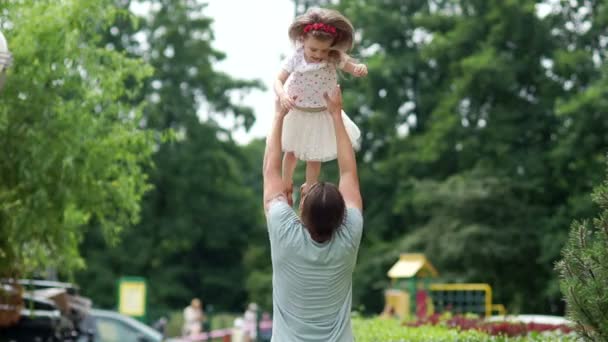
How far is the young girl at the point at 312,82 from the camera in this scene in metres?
6.19

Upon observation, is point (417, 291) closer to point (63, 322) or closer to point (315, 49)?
point (63, 322)

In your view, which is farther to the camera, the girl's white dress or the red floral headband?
the girl's white dress

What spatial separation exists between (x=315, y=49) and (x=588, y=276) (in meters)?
1.66

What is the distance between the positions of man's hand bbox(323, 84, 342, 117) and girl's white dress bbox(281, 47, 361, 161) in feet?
0.37

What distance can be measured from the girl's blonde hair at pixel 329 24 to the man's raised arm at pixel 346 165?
1.25ft

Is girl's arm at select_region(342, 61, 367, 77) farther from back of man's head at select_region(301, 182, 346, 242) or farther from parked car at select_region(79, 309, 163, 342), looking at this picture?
parked car at select_region(79, 309, 163, 342)

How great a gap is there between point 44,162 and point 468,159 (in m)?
28.1

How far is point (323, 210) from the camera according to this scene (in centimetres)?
531

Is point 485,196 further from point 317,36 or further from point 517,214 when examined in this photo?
point 317,36

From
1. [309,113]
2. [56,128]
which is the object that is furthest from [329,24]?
[56,128]

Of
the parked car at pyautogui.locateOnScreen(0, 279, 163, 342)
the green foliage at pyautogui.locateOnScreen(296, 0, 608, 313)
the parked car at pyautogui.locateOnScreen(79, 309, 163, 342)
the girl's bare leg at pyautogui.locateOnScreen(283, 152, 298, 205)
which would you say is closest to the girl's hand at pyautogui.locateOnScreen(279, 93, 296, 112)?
the girl's bare leg at pyautogui.locateOnScreen(283, 152, 298, 205)

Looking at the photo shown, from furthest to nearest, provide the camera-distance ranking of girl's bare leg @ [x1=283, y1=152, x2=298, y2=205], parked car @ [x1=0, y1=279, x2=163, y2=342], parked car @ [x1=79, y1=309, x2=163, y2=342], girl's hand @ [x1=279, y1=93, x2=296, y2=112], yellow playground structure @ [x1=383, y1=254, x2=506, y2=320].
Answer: yellow playground structure @ [x1=383, y1=254, x2=506, y2=320] < parked car @ [x1=79, y1=309, x2=163, y2=342] < parked car @ [x1=0, y1=279, x2=163, y2=342] < girl's bare leg @ [x1=283, y1=152, x2=298, y2=205] < girl's hand @ [x1=279, y1=93, x2=296, y2=112]

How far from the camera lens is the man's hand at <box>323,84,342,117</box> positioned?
5.96 metres

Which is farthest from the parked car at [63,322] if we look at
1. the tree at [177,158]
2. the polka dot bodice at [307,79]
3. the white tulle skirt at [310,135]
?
the tree at [177,158]
